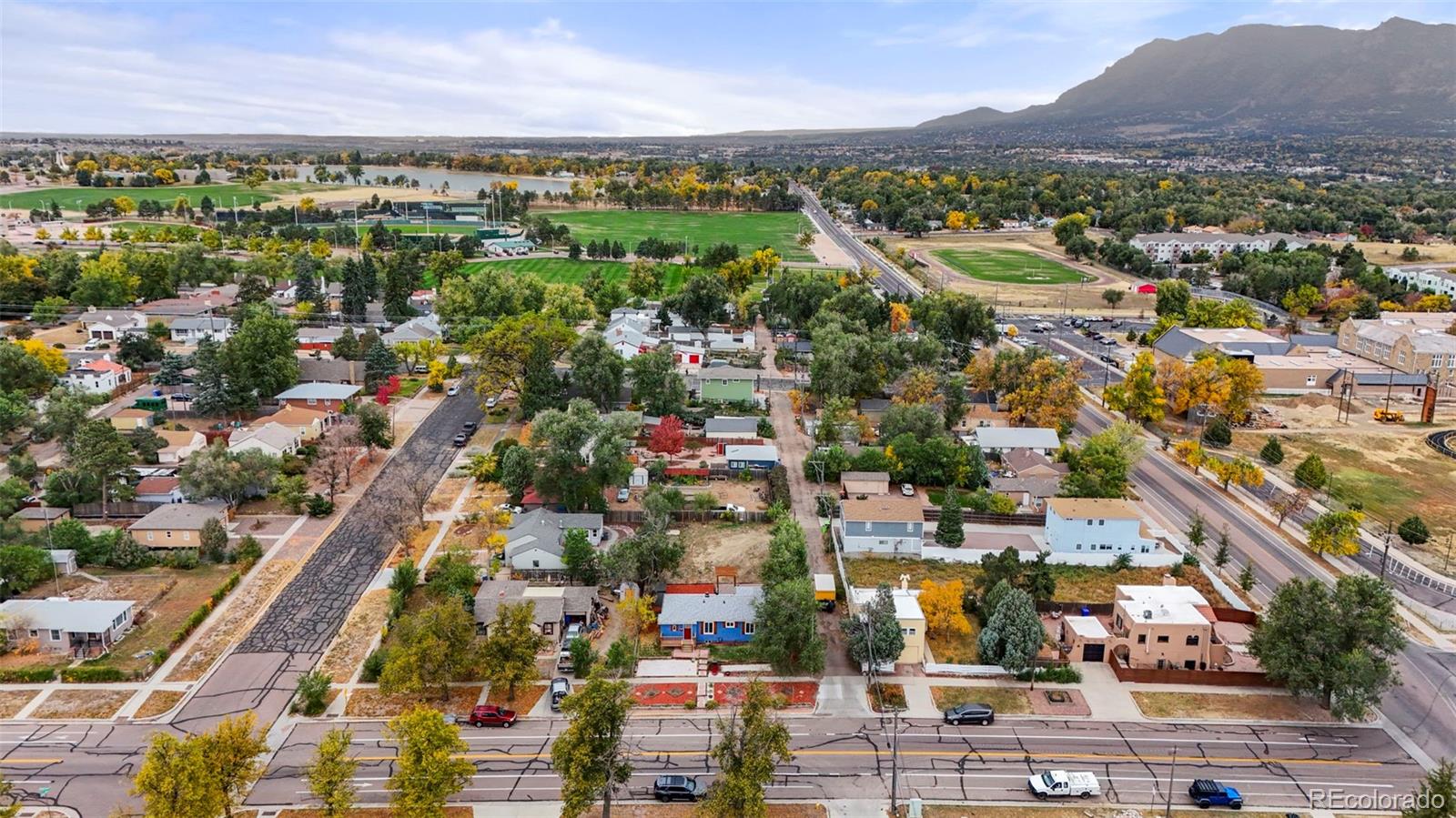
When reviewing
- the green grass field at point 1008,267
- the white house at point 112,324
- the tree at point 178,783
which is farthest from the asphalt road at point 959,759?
the green grass field at point 1008,267

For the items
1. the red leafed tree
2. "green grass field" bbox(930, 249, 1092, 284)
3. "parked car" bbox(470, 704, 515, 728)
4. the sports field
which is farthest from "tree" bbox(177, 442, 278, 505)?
"green grass field" bbox(930, 249, 1092, 284)

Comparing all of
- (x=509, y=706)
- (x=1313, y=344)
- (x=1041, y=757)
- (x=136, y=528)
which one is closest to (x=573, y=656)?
(x=509, y=706)

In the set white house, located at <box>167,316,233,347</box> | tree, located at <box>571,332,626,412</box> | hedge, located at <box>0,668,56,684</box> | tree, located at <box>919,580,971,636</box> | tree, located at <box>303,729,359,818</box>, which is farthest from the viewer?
white house, located at <box>167,316,233,347</box>

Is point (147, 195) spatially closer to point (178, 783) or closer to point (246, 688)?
point (246, 688)

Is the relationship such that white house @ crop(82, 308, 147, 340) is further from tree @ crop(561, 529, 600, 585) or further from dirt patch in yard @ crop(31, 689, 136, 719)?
tree @ crop(561, 529, 600, 585)

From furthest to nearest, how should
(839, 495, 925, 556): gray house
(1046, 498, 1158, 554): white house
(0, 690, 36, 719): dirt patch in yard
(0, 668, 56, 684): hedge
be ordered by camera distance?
1. (839, 495, 925, 556): gray house
2. (1046, 498, 1158, 554): white house
3. (0, 668, 56, 684): hedge
4. (0, 690, 36, 719): dirt patch in yard

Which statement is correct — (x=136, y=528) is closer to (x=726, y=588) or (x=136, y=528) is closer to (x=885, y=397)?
(x=726, y=588)

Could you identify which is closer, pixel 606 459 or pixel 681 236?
pixel 606 459

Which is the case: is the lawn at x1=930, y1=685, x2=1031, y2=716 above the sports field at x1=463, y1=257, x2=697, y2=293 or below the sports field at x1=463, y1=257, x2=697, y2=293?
below
